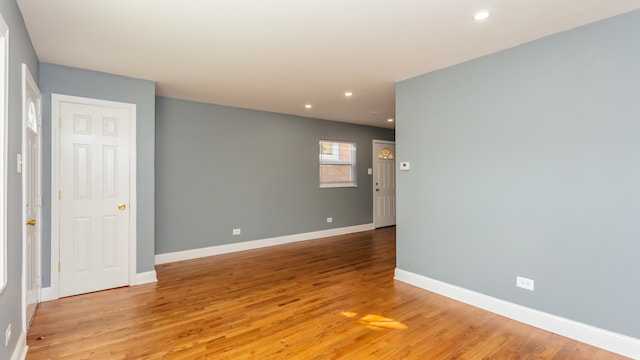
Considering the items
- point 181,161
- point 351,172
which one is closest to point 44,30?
point 181,161

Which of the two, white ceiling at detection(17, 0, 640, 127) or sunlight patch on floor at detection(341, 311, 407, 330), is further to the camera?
sunlight patch on floor at detection(341, 311, 407, 330)

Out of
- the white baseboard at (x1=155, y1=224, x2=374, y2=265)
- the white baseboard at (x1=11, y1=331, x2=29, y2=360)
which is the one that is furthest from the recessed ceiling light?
the white baseboard at (x1=155, y1=224, x2=374, y2=265)

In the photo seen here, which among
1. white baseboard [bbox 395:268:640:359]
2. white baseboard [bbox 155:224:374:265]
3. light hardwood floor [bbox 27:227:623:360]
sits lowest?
light hardwood floor [bbox 27:227:623:360]

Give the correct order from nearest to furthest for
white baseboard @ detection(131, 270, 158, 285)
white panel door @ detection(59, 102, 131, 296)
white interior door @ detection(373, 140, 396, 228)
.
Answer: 1. white panel door @ detection(59, 102, 131, 296)
2. white baseboard @ detection(131, 270, 158, 285)
3. white interior door @ detection(373, 140, 396, 228)

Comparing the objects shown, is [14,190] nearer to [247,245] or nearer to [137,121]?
[137,121]

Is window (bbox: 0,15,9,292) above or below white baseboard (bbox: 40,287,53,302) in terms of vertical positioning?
above

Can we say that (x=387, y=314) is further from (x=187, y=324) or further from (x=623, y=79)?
(x=623, y=79)

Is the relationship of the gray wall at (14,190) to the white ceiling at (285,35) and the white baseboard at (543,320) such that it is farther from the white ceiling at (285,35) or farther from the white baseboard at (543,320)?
the white baseboard at (543,320)

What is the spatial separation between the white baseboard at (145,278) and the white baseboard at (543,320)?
10.8 ft

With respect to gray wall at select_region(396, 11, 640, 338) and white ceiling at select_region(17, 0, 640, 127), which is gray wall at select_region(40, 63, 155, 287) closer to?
white ceiling at select_region(17, 0, 640, 127)

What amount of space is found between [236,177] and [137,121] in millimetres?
1960

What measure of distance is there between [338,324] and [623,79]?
2991 mm

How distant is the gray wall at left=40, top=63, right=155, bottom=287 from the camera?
3.42m

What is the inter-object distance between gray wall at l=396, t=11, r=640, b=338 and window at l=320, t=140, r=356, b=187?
3.19 meters
